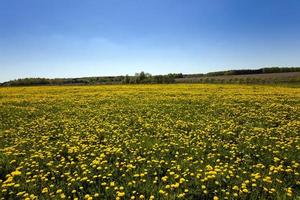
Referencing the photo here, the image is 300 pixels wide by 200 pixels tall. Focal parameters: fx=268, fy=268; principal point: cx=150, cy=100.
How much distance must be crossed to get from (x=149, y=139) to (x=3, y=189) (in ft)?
15.7

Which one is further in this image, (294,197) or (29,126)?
(29,126)

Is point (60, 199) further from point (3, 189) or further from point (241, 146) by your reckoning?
point (241, 146)

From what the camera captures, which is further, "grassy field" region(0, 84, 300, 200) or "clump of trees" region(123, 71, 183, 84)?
"clump of trees" region(123, 71, 183, 84)

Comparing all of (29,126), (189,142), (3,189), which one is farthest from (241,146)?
(29,126)

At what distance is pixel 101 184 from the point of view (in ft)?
17.9

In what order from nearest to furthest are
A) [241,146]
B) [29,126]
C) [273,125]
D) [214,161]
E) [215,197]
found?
[215,197]
[214,161]
[241,146]
[273,125]
[29,126]

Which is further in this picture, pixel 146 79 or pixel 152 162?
pixel 146 79

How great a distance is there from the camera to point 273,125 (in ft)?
36.1

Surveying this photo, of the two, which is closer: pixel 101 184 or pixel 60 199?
pixel 60 199

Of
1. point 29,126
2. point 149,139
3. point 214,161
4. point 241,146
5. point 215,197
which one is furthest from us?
point 29,126

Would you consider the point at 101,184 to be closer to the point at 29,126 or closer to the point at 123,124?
the point at 123,124

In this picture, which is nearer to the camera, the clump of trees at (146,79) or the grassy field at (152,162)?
the grassy field at (152,162)

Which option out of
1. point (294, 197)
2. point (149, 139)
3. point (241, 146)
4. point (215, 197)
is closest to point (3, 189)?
point (215, 197)

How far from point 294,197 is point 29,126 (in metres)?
10.7
